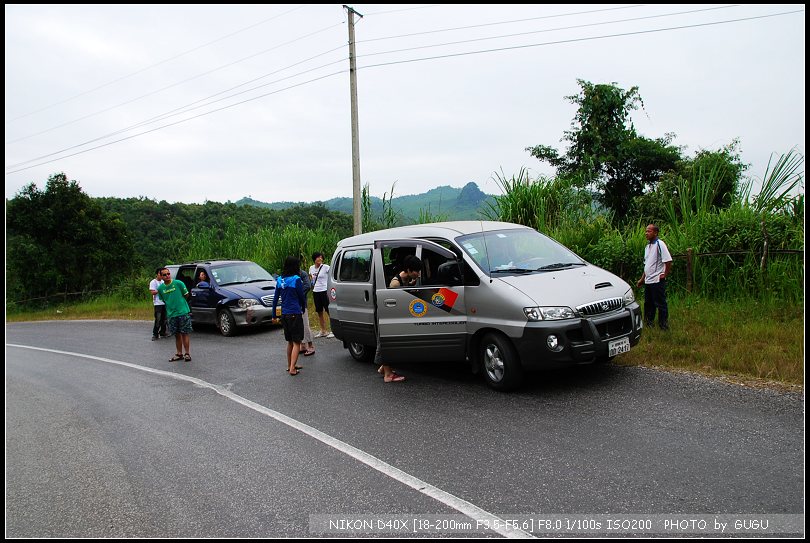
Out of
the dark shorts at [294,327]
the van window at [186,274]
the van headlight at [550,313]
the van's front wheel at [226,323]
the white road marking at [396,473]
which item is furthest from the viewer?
the van window at [186,274]

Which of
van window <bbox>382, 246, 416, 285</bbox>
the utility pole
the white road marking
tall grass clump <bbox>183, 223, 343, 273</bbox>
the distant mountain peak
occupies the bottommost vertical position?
the white road marking

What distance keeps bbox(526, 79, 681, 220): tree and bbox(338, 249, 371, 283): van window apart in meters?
17.9

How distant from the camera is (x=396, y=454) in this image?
16.3ft

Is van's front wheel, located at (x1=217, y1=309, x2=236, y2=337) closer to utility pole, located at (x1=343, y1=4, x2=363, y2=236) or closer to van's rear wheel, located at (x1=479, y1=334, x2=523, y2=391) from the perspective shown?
utility pole, located at (x1=343, y1=4, x2=363, y2=236)

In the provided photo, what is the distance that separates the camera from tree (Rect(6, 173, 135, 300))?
35.6 m

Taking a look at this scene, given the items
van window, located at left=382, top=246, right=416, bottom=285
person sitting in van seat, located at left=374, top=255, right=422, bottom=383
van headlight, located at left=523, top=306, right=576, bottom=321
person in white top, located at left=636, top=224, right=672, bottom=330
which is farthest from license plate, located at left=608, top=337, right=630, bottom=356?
van window, located at left=382, top=246, right=416, bottom=285

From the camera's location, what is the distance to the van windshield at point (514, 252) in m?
6.99

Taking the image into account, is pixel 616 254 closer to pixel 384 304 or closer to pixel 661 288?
pixel 661 288

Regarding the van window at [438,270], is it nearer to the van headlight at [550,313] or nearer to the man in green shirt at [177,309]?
the van headlight at [550,313]

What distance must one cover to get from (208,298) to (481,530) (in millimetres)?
11746

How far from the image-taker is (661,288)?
28.7ft

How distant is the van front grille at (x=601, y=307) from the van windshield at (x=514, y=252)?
2.66 feet

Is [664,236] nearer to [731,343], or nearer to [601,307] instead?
[731,343]

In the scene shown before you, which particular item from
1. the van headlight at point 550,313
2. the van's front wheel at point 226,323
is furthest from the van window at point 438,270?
the van's front wheel at point 226,323
